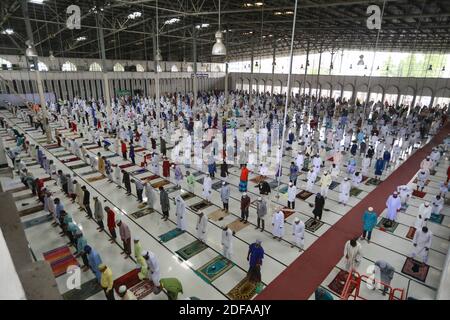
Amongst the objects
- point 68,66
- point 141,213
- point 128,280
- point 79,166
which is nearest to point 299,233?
point 128,280

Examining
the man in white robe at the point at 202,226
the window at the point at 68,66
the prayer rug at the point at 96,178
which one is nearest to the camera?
the man in white robe at the point at 202,226

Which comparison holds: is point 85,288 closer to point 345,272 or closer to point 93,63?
point 345,272

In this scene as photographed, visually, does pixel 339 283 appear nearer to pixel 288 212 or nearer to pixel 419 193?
pixel 288 212

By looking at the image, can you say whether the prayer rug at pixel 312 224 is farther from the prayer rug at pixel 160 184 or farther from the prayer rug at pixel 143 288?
the prayer rug at pixel 160 184

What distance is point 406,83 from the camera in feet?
94.8

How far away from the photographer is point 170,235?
26.8ft

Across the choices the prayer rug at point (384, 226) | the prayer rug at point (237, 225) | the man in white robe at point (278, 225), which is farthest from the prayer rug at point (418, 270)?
the prayer rug at point (237, 225)

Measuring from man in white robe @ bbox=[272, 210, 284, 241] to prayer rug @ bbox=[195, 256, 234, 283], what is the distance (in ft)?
5.42

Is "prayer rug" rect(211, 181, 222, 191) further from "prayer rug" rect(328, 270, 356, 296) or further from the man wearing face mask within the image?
the man wearing face mask

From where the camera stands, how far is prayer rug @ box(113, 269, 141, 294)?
632cm

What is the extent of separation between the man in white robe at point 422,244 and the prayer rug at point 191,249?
5.36 m

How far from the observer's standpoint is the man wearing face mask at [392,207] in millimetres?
8539

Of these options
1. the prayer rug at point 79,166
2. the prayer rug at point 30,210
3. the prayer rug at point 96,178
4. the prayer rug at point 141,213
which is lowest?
the prayer rug at point 141,213

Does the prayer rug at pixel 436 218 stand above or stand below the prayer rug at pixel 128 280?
above
